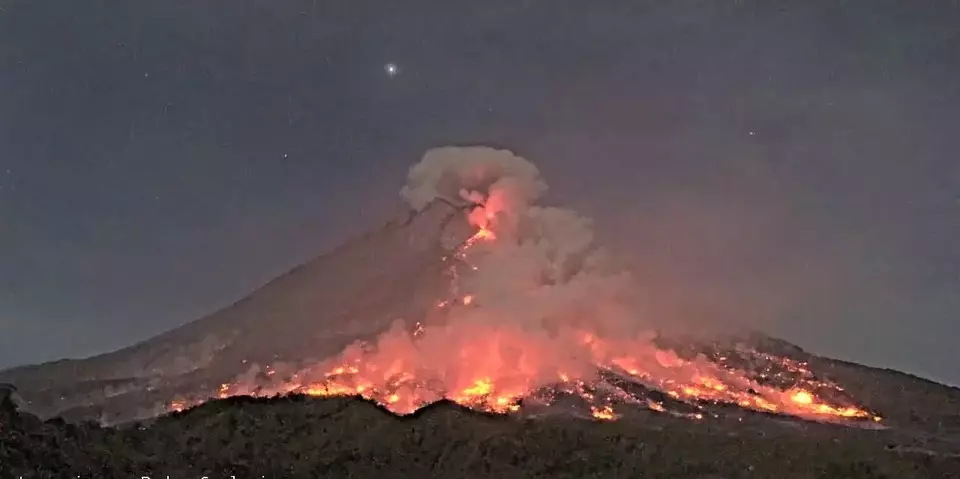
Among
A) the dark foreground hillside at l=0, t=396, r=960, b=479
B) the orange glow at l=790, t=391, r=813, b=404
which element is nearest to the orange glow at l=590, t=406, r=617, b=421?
the dark foreground hillside at l=0, t=396, r=960, b=479

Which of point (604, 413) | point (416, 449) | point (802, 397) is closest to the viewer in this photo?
point (416, 449)

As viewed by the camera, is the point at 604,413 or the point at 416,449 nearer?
the point at 416,449

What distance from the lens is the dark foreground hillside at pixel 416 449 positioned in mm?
52719

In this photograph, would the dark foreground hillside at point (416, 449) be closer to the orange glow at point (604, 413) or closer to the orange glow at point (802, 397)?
the orange glow at point (604, 413)

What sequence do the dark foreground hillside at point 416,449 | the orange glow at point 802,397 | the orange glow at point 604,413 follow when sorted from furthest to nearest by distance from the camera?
the orange glow at point 802,397 → the orange glow at point 604,413 → the dark foreground hillside at point 416,449

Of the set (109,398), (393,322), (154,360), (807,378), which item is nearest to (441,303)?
(393,322)

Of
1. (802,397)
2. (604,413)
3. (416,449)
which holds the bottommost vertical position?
(416,449)

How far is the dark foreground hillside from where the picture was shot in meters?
52.7

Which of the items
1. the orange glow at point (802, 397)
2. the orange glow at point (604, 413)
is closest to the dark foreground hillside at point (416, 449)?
the orange glow at point (604, 413)

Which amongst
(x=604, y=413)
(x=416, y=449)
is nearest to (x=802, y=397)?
(x=604, y=413)

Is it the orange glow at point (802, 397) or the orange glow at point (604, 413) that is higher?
the orange glow at point (802, 397)

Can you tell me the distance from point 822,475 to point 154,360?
7410 centimetres

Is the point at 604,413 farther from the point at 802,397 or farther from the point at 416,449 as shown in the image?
the point at 802,397

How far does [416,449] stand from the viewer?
57938 mm
